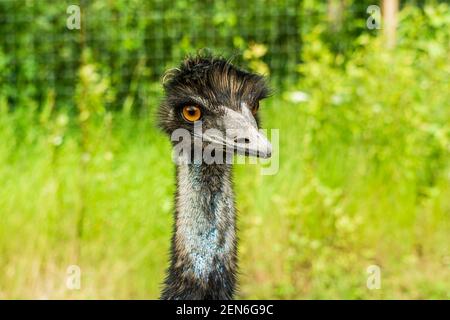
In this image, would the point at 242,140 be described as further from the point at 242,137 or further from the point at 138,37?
the point at 138,37

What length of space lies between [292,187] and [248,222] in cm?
37

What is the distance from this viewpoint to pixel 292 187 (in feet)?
16.0

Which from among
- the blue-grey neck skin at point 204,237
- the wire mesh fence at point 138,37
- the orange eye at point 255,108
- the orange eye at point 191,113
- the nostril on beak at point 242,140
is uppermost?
the wire mesh fence at point 138,37

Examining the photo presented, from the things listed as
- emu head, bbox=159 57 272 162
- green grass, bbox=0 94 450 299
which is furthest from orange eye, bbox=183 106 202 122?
green grass, bbox=0 94 450 299

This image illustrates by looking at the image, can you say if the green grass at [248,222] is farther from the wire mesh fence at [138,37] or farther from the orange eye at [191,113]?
the orange eye at [191,113]

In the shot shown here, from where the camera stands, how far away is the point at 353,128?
16.7ft

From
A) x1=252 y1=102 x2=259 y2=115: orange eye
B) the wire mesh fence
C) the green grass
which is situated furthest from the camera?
the wire mesh fence

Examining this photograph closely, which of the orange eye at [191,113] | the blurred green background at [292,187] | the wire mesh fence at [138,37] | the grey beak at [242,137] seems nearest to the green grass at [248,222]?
the blurred green background at [292,187]

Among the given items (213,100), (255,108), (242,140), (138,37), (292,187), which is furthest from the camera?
(138,37)

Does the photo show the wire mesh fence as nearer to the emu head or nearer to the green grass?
the green grass

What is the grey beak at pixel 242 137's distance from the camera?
2473mm

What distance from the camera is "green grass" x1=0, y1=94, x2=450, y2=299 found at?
4523 millimetres

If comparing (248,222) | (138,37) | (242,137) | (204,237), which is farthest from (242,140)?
(138,37)

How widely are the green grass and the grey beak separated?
5.68ft
